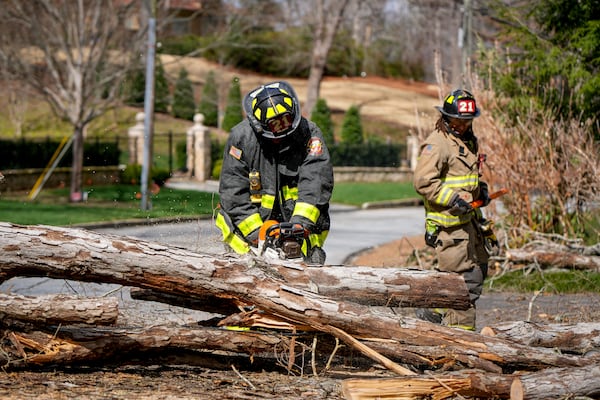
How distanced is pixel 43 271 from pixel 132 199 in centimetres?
1886

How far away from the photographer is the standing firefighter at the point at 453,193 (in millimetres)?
7203

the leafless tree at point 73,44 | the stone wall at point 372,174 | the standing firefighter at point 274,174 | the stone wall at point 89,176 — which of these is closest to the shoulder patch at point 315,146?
the standing firefighter at point 274,174

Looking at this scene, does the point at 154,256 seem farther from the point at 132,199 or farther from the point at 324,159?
the point at 132,199

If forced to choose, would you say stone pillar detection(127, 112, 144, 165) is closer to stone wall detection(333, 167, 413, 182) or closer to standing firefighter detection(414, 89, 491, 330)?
stone wall detection(333, 167, 413, 182)

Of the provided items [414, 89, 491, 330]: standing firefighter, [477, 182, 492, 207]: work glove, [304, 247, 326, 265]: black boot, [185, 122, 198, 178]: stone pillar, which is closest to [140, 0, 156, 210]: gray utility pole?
[185, 122, 198, 178]: stone pillar

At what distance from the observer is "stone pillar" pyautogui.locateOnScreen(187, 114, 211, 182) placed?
3183cm

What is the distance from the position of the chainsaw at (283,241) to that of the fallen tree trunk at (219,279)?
17.1 inches

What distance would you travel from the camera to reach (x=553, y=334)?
239 inches

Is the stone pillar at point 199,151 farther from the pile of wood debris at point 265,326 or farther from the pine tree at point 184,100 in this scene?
the pile of wood debris at point 265,326

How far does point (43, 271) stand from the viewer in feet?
17.9

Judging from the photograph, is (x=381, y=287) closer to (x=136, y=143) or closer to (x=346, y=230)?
(x=346, y=230)

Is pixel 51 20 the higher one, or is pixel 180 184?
pixel 51 20

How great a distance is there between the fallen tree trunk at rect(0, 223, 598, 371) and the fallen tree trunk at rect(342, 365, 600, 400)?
0.72 ft

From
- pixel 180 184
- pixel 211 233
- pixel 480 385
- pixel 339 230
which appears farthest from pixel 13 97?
pixel 480 385
